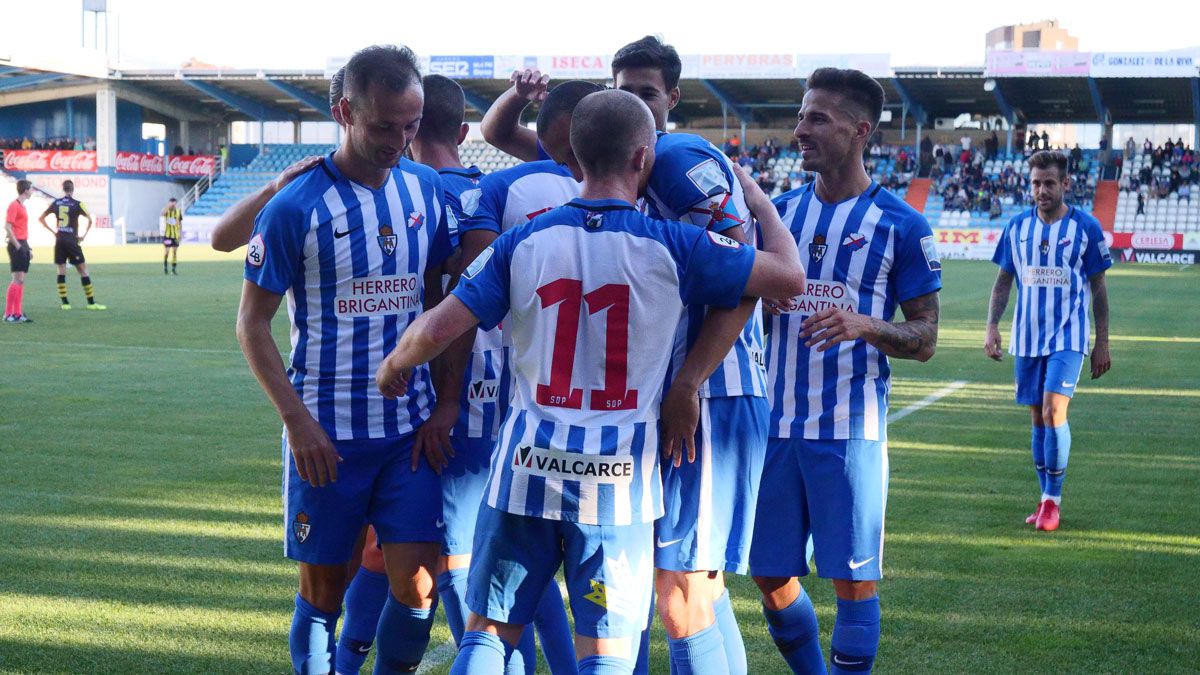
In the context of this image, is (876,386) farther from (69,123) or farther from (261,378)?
(69,123)

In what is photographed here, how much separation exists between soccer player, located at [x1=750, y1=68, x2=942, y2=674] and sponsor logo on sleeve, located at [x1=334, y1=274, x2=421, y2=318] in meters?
1.21

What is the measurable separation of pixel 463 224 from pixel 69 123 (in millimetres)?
61569

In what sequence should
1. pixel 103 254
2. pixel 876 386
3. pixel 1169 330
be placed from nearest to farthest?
pixel 876 386
pixel 1169 330
pixel 103 254

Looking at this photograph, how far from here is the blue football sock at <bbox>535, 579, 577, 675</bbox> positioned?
12.5 ft

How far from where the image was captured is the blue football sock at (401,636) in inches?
139

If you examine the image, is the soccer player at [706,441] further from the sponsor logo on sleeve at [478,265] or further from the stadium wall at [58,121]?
the stadium wall at [58,121]

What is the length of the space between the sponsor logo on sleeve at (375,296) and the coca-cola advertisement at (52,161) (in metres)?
56.9

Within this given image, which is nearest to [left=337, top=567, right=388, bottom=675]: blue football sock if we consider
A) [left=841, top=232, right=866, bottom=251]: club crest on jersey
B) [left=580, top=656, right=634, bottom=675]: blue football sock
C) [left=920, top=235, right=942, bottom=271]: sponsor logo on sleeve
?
[left=580, top=656, right=634, bottom=675]: blue football sock

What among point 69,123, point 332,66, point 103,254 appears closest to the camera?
point 103,254

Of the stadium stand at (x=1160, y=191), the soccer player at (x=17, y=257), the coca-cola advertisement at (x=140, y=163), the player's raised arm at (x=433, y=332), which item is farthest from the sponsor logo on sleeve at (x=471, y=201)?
the coca-cola advertisement at (x=140, y=163)

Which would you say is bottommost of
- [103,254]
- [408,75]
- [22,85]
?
[103,254]

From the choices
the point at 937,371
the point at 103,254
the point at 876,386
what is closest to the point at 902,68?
the point at 103,254

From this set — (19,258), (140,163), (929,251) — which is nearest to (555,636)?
(929,251)

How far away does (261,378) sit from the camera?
10.9ft
